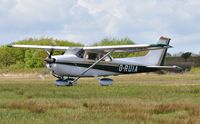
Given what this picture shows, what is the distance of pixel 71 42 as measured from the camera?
116750 mm

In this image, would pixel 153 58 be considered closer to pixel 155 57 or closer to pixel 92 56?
pixel 155 57

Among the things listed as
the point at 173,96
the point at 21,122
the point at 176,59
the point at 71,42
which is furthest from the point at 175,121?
the point at 71,42

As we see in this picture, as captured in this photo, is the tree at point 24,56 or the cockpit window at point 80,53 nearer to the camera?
the cockpit window at point 80,53

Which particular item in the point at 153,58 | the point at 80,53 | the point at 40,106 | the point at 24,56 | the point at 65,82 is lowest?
the point at 65,82

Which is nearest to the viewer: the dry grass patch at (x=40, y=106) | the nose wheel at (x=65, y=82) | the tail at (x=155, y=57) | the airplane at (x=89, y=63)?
the dry grass patch at (x=40, y=106)

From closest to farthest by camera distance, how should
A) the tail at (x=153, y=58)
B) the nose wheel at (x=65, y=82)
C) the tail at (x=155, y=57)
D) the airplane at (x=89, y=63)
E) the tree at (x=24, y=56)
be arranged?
the nose wheel at (x=65, y=82) < the airplane at (x=89, y=63) < the tail at (x=153, y=58) < the tail at (x=155, y=57) < the tree at (x=24, y=56)

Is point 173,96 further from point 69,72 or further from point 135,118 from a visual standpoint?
point 69,72

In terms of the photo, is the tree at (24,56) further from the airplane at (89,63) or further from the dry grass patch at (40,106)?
the dry grass patch at (40,106)

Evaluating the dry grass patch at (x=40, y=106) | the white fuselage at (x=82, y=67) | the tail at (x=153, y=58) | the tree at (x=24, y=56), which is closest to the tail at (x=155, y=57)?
the tail at (x=153, y=58)

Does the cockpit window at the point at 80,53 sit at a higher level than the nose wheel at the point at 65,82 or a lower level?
higher

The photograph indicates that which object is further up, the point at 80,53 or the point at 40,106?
the point at 80,53

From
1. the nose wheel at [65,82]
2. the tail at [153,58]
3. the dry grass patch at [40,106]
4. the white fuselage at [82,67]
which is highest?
the tail at [153,58]

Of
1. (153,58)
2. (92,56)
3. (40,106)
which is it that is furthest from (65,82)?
(40,106)

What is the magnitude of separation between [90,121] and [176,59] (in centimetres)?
7904
